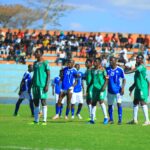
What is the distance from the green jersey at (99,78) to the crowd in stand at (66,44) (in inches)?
1022

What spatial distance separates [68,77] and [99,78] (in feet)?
11.2

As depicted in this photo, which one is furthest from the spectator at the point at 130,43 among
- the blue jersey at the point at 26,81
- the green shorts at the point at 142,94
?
the green shorts at the point at 142,94

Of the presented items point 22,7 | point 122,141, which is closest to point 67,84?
point 122,141

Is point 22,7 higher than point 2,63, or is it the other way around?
point 22,7

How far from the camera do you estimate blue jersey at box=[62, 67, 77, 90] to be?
22.5 m

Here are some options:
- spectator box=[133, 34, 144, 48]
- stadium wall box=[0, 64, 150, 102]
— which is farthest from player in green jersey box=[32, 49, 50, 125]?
spectator box=[133, 34, 144, 48]

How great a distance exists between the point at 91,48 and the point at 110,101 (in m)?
27.4

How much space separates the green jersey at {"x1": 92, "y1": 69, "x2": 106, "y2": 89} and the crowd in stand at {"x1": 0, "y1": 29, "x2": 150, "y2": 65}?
25956 mm

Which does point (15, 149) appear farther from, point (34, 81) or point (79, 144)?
point (34, 81)

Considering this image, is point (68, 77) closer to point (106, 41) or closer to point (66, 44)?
point (66, 44)

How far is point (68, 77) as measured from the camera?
22531mm

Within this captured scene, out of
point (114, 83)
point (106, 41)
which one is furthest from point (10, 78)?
point (114, 83)

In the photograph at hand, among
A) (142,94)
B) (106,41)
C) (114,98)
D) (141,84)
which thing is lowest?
(114,98)

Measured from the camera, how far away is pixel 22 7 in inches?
3620
